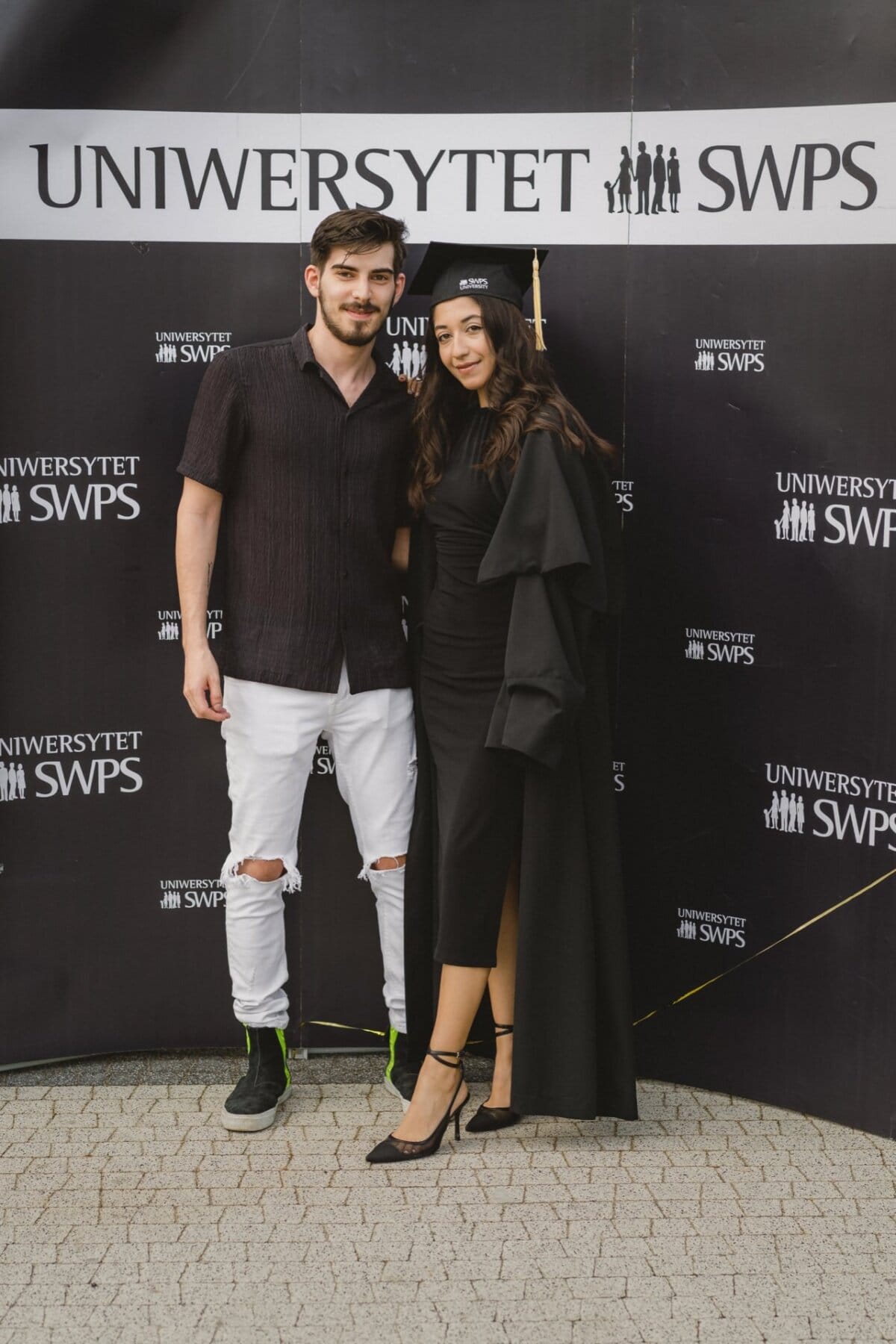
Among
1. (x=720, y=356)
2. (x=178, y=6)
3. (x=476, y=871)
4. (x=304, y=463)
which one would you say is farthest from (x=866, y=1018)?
(x=178, y=6)

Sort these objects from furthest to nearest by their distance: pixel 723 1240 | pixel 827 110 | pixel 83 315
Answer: pixel 83 315
pixel 827 110
pixel 723 1240

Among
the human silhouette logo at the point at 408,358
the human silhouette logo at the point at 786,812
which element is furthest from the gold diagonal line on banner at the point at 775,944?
the human silhouette logo at the point at 408,358

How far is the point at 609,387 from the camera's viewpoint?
3.97 m

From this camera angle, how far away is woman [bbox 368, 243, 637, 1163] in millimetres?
3424

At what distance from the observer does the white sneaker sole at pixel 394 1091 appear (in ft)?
13.0

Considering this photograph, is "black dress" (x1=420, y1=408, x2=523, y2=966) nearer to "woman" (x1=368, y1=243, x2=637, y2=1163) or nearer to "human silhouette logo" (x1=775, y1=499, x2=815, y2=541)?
"woman" (x1=368, y1=243, x2=637, y2=1163)

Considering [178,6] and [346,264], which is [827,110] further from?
[178,6]

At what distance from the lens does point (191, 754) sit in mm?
4203

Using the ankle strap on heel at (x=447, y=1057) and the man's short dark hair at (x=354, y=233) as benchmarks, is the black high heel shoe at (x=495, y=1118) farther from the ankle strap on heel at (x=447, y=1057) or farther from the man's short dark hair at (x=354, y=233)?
the man's short dark hair at (x=354, y=233)

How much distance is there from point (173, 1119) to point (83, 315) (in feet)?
7.35

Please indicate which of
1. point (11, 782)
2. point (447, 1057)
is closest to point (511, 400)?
point (447, 1057)

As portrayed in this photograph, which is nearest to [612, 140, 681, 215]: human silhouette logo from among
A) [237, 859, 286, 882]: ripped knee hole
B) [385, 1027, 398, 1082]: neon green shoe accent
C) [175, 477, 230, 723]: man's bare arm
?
[175, 477, 230, 723]: man's bare arm

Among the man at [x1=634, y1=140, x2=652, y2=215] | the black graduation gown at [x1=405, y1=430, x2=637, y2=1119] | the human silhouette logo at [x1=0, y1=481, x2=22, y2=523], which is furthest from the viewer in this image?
the human silhouette logo at [x1=0, y1=481, x2=22, y2=523]

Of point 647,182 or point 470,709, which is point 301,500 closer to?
point 470,709
